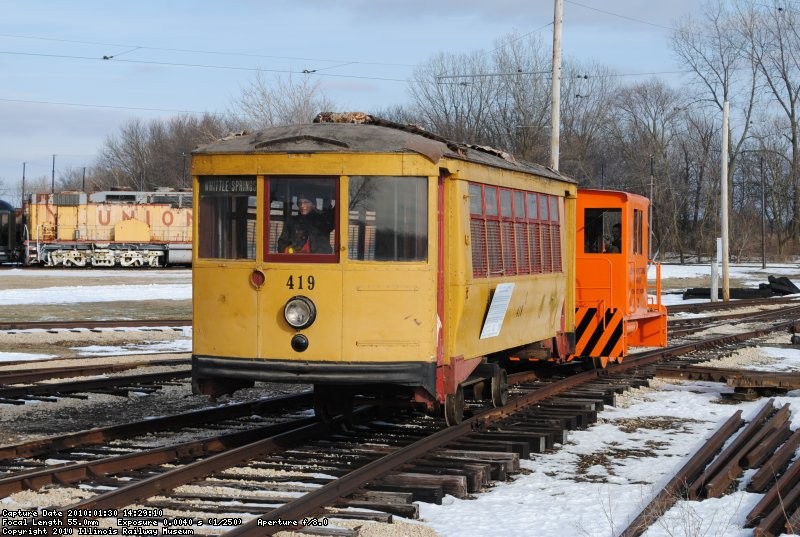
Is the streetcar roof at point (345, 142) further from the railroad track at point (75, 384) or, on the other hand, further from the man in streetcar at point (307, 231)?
the railroad track at point (75, 384)

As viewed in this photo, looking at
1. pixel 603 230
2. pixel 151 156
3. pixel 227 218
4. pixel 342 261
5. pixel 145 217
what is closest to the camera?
pixel 342 261

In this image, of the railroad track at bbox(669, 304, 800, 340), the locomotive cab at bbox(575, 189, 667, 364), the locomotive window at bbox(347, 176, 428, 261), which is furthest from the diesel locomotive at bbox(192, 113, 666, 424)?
the railroad track at bbox(669, 304, 800, 340)

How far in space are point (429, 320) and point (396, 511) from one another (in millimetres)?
2165

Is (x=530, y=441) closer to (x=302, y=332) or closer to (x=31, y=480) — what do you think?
(x=302, y=332)

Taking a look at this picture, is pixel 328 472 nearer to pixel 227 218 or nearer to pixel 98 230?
pixel 227 218

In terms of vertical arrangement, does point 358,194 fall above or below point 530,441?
above

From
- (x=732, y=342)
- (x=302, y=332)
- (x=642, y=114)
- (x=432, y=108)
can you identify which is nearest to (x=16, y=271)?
(x=432, y=108)

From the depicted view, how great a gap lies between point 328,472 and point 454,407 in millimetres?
1894

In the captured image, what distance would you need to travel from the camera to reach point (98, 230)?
56.8m

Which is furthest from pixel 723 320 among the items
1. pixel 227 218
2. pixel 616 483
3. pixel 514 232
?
pixel 227 218

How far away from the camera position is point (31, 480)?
7.67 metres

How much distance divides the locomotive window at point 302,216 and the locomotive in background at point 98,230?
49.0 m

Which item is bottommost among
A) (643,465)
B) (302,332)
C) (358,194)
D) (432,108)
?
(643,465)

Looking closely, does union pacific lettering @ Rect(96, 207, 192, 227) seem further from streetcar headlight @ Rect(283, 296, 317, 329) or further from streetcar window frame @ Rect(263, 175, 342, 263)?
streetcar headlight @ Rect(283, 296, 317, 329)
